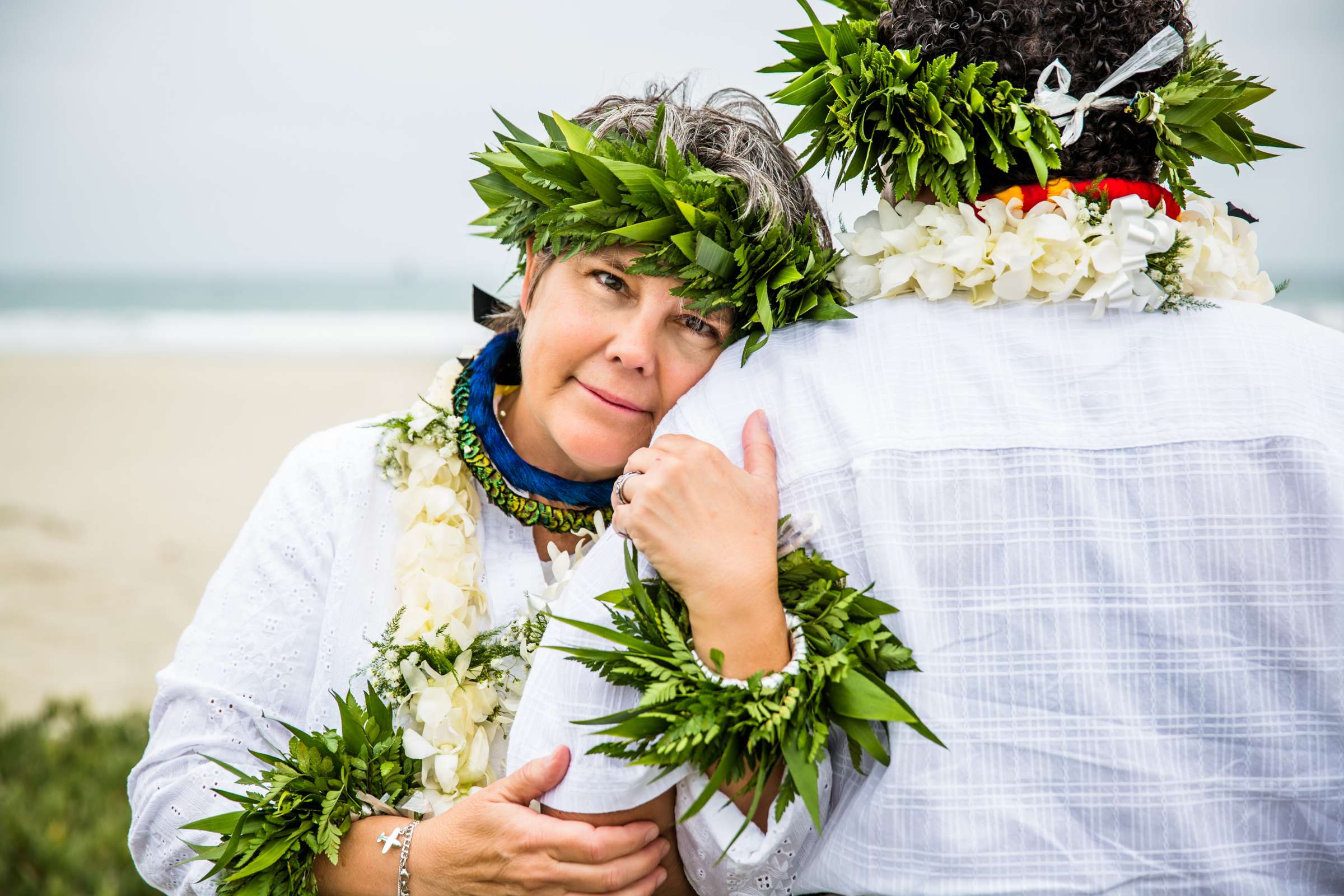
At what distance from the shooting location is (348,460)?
2662 mm

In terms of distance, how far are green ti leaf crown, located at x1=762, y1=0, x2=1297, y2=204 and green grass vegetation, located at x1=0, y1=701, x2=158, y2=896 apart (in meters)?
3.97

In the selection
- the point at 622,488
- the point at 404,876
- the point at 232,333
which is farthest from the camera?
the point at 232,333

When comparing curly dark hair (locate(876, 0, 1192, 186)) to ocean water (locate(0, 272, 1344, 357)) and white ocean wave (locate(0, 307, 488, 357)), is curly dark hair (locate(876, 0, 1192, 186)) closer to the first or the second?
ocean water (locate(0, 272, 1344, 357))

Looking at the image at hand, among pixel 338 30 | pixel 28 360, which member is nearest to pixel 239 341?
pixel 28 360

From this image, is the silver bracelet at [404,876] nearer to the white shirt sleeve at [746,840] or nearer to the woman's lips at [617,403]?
the white shirt sleeve at [746,840]

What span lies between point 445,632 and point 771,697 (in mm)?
1016

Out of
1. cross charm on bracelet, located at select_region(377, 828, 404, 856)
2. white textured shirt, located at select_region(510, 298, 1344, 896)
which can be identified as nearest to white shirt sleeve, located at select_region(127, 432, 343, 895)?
cross charm on bracelet, located at select_region(377, 828, 404, 856)

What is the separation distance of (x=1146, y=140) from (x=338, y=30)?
38.7 metres

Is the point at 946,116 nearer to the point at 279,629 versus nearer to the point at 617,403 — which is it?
the point at 617,403

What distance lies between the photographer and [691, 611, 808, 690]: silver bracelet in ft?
5.28

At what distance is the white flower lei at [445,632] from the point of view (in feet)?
7.30

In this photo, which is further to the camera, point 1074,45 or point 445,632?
point 445,632

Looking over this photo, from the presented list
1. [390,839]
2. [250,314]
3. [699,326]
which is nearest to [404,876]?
[390,839]

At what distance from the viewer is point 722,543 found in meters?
1.66
